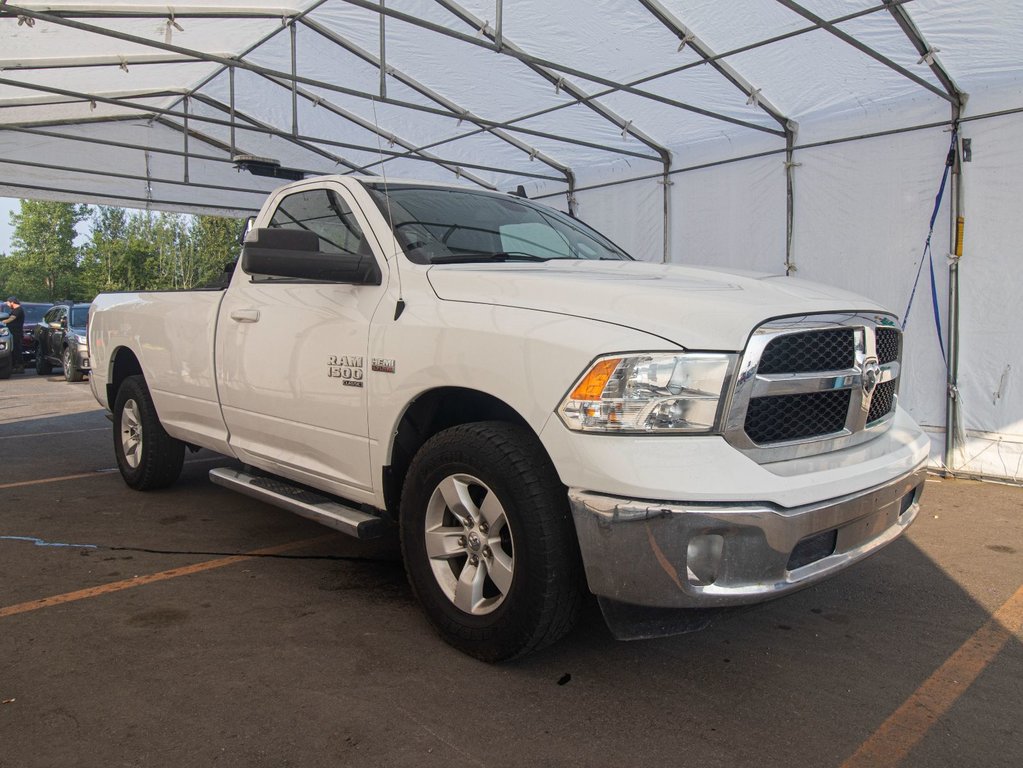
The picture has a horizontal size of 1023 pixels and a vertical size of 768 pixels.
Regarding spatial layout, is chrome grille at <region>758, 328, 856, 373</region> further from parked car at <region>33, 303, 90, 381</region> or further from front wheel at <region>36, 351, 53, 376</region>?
front wheel at <region>36, 351, 53, 376</region>

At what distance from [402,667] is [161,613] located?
1.21 metres

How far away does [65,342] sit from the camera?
15.6 m

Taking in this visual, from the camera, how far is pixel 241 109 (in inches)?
493

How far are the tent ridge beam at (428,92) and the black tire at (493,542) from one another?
6.92 meters

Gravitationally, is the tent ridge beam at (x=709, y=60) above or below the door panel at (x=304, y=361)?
above

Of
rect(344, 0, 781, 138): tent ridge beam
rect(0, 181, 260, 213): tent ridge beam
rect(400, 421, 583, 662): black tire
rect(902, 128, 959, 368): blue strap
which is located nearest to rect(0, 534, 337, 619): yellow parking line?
rect(400, 421, 583, 662): black tire

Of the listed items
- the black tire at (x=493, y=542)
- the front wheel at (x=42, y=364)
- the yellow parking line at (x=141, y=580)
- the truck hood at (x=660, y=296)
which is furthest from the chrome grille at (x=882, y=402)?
the front wheel at (x=42, y=364)

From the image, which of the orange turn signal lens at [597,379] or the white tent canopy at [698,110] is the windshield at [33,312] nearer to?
the white tent canopy at [698,110]

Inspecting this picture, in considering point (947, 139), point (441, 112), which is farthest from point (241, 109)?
point (947, 139)

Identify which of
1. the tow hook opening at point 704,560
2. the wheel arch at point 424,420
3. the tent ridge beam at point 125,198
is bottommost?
the tow hook opening at point 704,560

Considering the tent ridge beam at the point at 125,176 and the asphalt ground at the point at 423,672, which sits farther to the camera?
the tent ridge beam at the point at 125,176

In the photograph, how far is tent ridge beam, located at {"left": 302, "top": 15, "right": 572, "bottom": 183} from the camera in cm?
918

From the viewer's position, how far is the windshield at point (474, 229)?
11.3 ft

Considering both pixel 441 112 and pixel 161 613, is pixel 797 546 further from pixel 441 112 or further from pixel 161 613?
pixel 441 112
